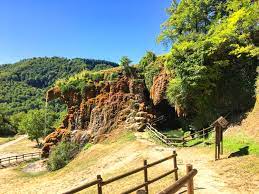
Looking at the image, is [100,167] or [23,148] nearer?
[100,167]

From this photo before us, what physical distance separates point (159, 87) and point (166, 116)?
3978mm

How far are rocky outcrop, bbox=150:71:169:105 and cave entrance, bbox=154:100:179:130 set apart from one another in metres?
1.30

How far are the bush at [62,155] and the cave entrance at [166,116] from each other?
10.3m

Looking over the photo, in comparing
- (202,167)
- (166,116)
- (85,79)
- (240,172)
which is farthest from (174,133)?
(240,172)

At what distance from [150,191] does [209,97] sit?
1472 cm

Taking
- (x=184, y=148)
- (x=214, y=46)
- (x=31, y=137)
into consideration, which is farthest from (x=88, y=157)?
(x=31, y=137)

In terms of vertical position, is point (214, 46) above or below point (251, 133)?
above

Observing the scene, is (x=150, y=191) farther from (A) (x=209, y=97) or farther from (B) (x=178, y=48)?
(B) (x=178, y=48)

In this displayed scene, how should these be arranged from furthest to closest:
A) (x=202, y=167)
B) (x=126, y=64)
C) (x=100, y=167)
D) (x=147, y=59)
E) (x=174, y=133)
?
(x=126, y=64) < (x=147, y=59) < (x=174, y=133) < (x=100, y=167) < (x=202, y=167)

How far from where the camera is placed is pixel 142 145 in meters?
28.5

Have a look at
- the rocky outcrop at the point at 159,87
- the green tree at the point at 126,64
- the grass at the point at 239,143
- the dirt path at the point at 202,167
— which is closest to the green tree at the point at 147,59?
the green tree at the point at 126,64

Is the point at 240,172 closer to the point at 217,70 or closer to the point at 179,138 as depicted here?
the point at 179,138

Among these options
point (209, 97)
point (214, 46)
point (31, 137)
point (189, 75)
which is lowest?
→ point (31, 137)

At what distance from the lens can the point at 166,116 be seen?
124 feet
